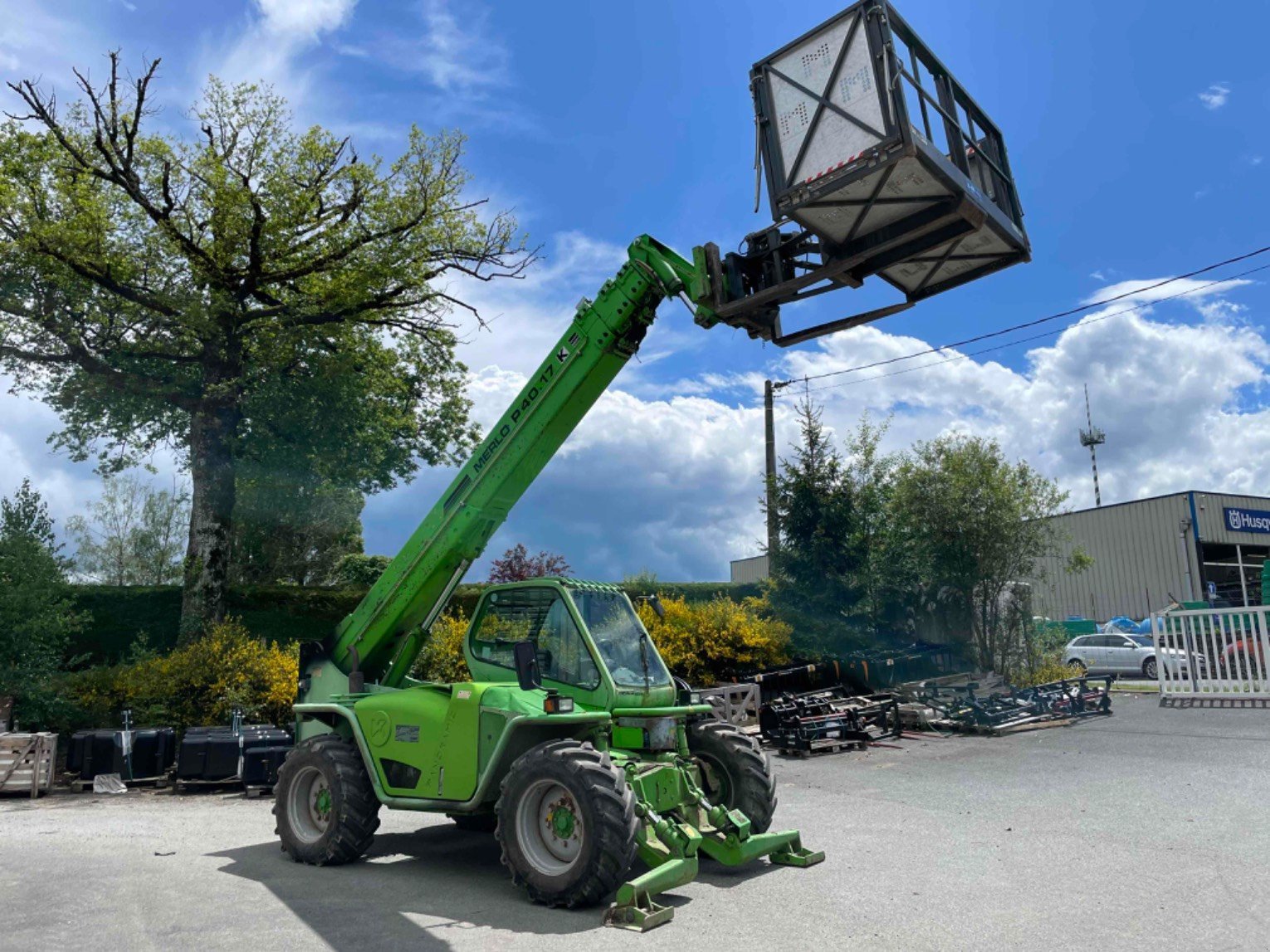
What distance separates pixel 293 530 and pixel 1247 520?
122 ft

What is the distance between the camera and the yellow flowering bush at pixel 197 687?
14906mm

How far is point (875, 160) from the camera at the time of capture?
19.1 feet

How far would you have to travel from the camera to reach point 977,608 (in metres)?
22.4

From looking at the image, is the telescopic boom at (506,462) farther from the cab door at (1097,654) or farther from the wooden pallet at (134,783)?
the cab door at (1097,654)

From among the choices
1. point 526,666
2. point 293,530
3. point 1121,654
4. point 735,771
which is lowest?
point 735,771

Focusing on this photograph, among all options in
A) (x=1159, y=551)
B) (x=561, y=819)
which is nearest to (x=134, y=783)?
(x=561, y=819)

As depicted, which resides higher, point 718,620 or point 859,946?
point 718,620

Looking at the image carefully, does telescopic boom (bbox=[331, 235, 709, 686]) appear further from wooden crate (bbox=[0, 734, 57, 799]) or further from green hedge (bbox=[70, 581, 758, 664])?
green hedge (bbox=[70, 581, 758, 664])

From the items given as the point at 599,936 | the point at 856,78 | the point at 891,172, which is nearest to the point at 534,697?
the point at 599,936

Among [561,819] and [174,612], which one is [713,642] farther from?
[561,819]

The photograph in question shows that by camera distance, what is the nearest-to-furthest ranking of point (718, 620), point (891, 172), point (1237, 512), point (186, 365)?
point (891, 172) < point (718, 620) < point (186, 365) < point (1237, 512)

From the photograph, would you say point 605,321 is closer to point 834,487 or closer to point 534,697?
point 534,697

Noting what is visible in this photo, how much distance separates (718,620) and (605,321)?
1230 centimetres

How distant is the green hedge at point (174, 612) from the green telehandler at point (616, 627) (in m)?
12.4
